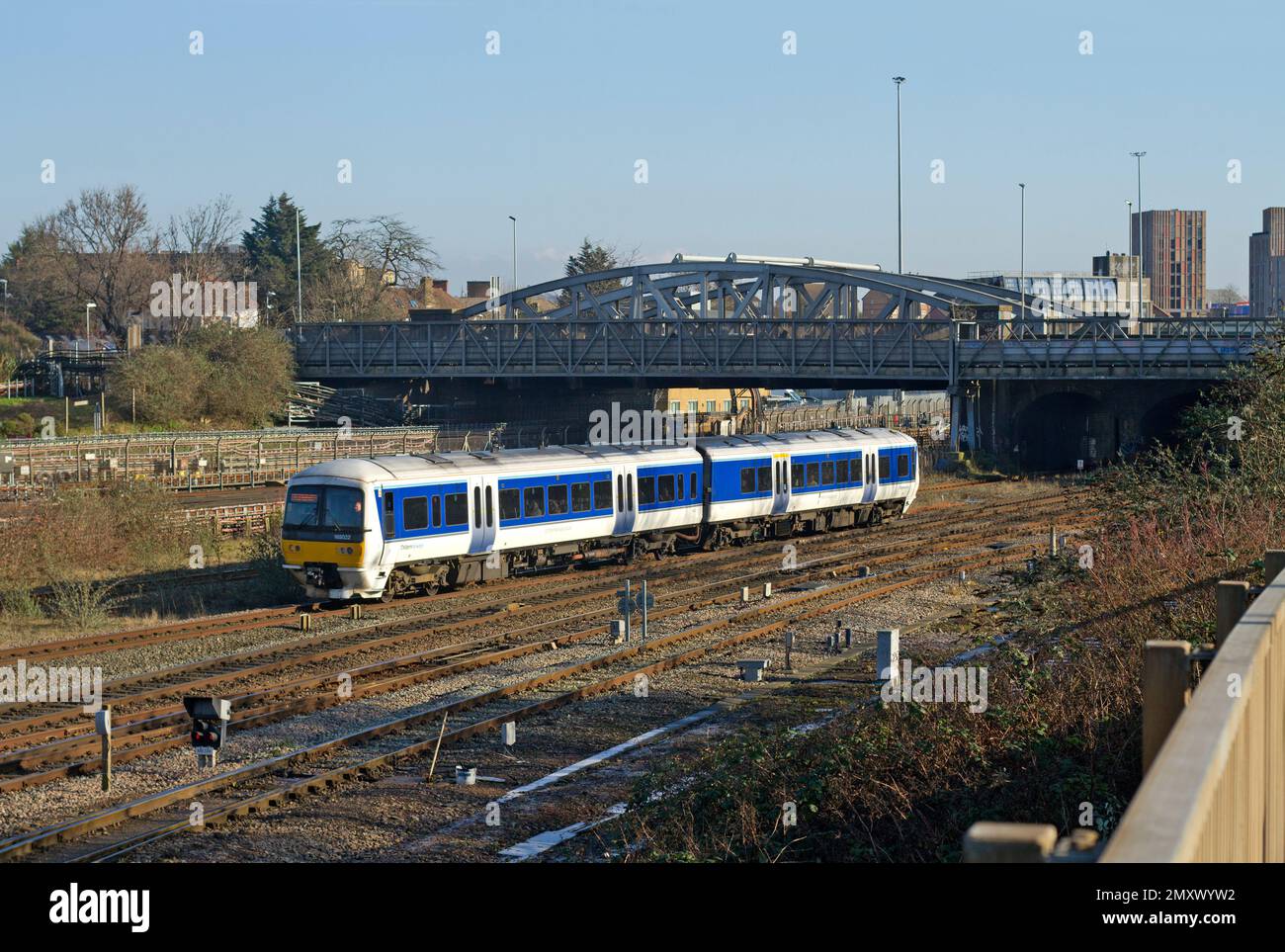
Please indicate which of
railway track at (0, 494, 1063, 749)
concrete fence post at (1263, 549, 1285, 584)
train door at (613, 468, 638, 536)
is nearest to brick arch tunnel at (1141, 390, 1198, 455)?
railway track at (0, 494, 1063, 749)

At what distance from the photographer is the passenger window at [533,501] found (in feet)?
87.6

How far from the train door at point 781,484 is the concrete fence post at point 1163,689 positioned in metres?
27.7

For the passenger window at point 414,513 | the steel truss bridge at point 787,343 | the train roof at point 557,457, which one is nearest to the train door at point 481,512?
the train roof at point 557,457

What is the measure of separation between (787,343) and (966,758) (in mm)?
49617

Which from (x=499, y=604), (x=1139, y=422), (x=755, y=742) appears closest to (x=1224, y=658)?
(x=755, y=742)

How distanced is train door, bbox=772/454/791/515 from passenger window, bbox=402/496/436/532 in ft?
39.1

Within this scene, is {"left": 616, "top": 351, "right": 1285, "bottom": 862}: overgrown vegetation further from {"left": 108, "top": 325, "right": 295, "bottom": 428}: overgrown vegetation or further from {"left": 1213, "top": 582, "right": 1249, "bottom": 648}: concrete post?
{"left": 108, "top": 325, "right": 295, "bottom": 428}: overgrown vegetation

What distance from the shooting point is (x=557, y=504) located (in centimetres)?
2758

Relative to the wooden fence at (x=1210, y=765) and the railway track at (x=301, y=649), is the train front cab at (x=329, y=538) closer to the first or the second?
the railway track at (x=301, y=649)

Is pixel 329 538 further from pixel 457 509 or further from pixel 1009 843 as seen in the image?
pixel 1009 843

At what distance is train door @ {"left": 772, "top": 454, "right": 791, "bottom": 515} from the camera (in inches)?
1350

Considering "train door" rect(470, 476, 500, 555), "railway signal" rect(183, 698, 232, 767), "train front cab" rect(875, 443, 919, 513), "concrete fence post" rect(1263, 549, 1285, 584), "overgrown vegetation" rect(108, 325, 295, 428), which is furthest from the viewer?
"overgrown vegetation" rect(108, 325, 295, 428)

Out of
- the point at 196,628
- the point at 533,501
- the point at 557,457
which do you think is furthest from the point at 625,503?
the point at 196,628

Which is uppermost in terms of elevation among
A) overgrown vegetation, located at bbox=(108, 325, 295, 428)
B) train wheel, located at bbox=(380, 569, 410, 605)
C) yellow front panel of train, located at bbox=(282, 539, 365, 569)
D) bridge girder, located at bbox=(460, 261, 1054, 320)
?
bridge girder, located at bbox=(460, 261, 1054, 320)
